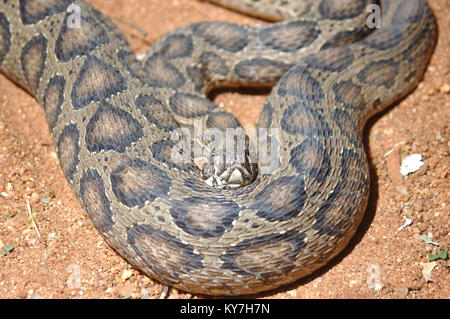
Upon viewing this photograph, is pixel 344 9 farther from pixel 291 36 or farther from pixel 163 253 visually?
pixel 163 253

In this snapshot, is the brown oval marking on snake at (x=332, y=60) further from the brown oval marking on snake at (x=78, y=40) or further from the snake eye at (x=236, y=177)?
the brown oval marking on snake at (x=78, y=40)

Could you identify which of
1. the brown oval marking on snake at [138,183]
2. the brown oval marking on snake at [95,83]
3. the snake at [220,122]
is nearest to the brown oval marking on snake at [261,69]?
the snake at [220,122]

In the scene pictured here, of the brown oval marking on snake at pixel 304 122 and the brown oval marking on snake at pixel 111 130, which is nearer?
the brown oval marking on snake at pixel 111 130

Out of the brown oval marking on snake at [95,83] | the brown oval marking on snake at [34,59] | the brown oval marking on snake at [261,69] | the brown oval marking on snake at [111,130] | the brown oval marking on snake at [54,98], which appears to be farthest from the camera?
the brown oval marking on snake at [261,69]

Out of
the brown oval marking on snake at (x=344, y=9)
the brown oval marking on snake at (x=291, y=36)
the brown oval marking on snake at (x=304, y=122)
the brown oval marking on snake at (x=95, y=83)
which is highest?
→ the brown oval marking on snake at (x=344, y=9)

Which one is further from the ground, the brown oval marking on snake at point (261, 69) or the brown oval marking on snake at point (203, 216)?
the brown oval marking on snake at point (261, 69)

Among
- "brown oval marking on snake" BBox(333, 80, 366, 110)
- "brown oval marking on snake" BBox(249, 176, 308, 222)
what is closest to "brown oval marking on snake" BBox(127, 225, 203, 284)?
"brown oval marking on snake" BBox(249, 176, 308, 222)

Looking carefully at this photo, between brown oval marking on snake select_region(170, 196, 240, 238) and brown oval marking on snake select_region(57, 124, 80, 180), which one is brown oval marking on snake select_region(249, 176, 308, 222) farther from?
brown oval marking on snake select_region(57, 124, 80, 180)
